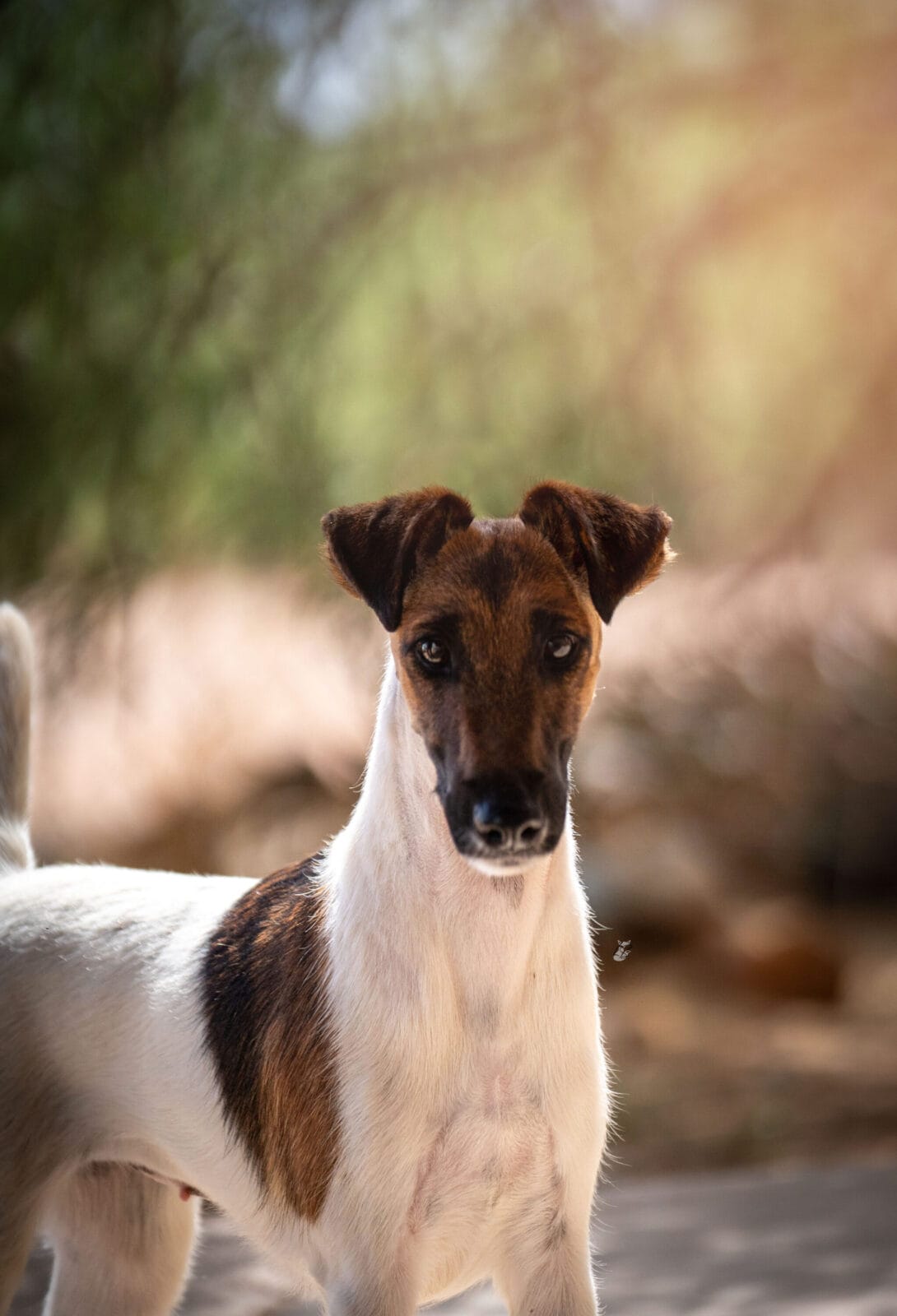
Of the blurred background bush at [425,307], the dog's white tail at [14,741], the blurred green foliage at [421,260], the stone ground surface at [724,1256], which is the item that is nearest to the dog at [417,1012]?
the dog's white tail at [14,741]

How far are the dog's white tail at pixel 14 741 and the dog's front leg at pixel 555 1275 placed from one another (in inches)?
42.7

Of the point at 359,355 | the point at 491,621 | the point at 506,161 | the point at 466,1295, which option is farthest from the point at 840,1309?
the point at 506,161

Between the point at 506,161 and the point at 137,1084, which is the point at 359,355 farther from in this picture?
the point at 137,1084

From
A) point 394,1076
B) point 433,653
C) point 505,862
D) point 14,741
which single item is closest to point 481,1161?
point 394,1076

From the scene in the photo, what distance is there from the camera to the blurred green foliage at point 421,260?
4.12 metres

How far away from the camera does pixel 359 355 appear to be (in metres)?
4.31

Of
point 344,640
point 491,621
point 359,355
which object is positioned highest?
point 359,355

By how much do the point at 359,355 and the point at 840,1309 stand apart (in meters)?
2.89

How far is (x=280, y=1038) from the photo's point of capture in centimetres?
186

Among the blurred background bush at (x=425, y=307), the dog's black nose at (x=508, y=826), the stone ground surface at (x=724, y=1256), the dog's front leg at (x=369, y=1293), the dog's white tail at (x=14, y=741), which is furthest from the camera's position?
the blurred background bush at (x=425, y=307)

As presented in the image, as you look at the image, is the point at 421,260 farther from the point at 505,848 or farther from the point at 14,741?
the point at 505,848

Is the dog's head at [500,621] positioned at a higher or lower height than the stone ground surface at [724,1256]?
higher

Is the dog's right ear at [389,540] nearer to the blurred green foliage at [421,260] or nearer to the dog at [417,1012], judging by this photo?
the dog at [417,1012]

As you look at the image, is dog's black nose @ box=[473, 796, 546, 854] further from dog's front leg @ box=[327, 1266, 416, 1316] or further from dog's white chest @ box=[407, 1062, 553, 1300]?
dog's front leg @ box=[327, 1266, 416, 1316]
